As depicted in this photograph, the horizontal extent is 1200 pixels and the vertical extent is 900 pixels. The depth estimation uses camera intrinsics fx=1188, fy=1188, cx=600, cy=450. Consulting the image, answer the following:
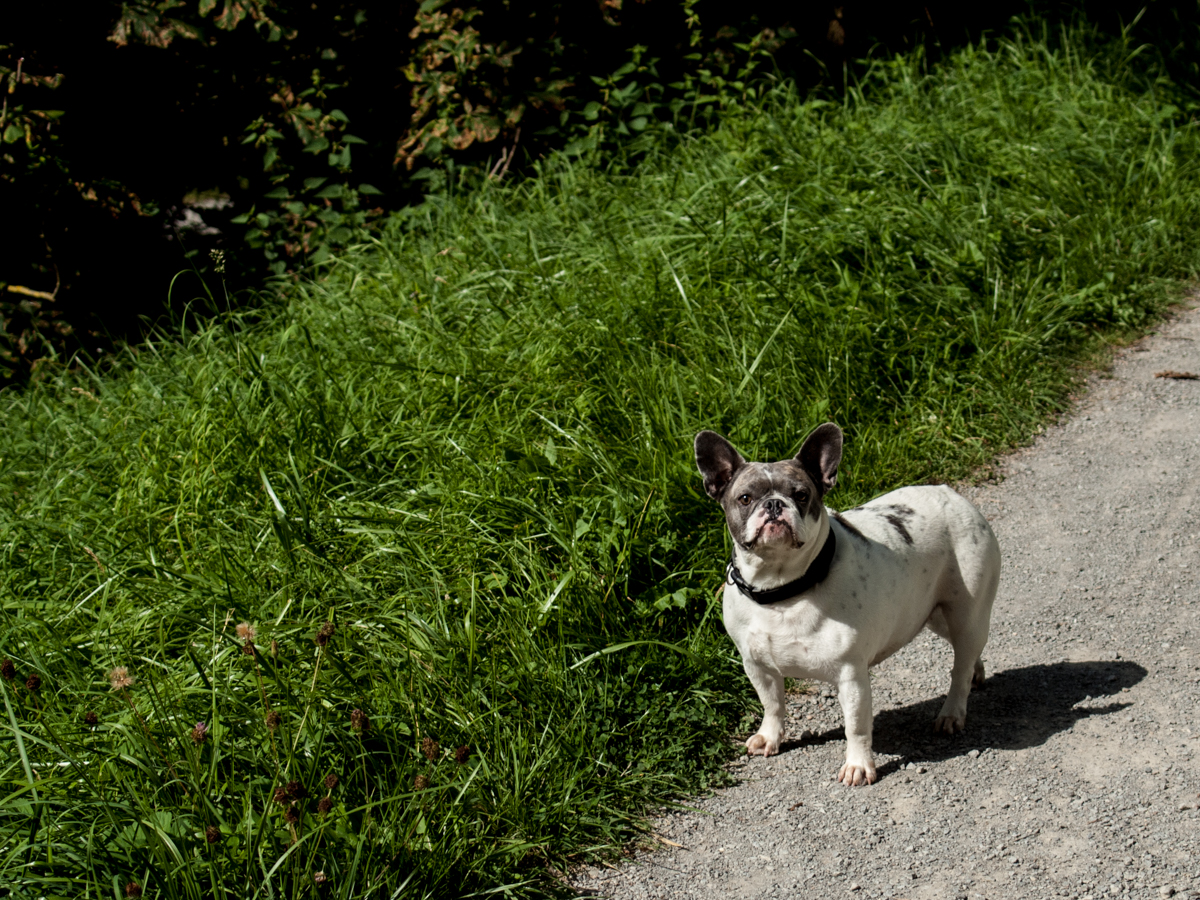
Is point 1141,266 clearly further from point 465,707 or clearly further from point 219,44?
point 219,44

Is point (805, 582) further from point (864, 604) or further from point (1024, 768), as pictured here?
point (1024, 768)

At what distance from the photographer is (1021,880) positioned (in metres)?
3.11

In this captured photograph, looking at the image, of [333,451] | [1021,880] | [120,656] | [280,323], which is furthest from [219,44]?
[1021,880]

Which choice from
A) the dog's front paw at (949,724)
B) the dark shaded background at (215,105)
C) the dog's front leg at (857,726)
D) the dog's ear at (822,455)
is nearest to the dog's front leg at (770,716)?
the dog's front leg at (857,726)

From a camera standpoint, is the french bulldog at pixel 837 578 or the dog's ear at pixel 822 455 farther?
the dog's ear at pixel 822 455

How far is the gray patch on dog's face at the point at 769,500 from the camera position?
3.24 meters

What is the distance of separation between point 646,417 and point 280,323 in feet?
8.17

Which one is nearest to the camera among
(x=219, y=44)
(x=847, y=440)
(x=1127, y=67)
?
(x=847, y=440)

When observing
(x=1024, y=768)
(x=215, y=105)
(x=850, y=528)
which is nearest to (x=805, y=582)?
(x=850, y=528)

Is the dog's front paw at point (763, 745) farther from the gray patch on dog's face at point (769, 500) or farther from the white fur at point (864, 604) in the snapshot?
the gray patch on dog's face at point (769, 500)

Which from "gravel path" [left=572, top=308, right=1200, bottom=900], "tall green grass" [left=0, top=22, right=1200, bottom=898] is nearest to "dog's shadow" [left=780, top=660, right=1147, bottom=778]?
"gravel path" [left=572, top=308, right=1200, bottom=900]

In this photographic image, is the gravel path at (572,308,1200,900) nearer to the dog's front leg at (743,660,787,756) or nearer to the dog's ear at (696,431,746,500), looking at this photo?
the dog's front leg at (743,660,787,756)

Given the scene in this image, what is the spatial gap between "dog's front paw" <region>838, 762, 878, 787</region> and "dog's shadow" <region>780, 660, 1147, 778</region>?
74 millimetres

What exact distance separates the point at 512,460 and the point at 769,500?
1665 mm
